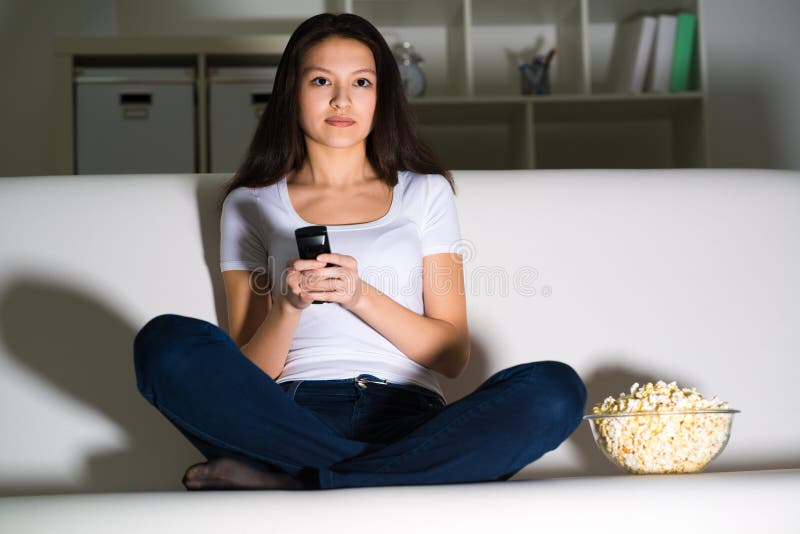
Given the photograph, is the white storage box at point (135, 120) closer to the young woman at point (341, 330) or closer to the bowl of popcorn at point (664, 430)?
the young woman at point (341, 330)

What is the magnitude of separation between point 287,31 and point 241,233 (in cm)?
211

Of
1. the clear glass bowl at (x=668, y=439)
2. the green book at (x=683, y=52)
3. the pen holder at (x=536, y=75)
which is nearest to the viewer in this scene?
the clear glass bowl at (x=668, y=439)

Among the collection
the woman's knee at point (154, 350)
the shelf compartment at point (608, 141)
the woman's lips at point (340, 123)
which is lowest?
the woman's knee at point (154, 350)

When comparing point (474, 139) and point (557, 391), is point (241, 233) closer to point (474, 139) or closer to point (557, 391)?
point (557, 391)

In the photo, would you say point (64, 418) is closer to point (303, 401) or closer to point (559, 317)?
point (303, 401)

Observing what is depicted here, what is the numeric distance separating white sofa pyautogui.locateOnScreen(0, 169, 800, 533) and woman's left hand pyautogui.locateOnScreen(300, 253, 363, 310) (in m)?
0.36

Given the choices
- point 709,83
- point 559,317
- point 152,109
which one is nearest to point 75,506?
point 559,317

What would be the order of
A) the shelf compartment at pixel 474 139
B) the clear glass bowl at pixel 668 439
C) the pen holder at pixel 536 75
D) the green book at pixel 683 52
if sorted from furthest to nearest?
the shelf compartment at pixel 474 139 < the pen holder at pixel 536 75 < the green book at pixel 683 52 < the clear glass bowl at pixel 668 439

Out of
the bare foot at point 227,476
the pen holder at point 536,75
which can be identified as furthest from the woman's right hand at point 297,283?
the pen holder at point 536,75

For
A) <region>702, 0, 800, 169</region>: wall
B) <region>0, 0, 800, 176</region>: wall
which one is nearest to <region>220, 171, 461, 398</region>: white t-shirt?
<region>0, 0, 800, 176</region>: wall

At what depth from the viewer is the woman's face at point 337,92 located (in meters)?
1.60

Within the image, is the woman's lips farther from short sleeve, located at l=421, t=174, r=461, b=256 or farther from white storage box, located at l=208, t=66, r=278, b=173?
white storage box, located at l=208, t=66, r=278, b=173

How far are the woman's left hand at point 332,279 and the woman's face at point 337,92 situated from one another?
366 millimetres

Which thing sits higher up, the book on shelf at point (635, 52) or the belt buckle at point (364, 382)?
the book on shelf at point (635, 52)
